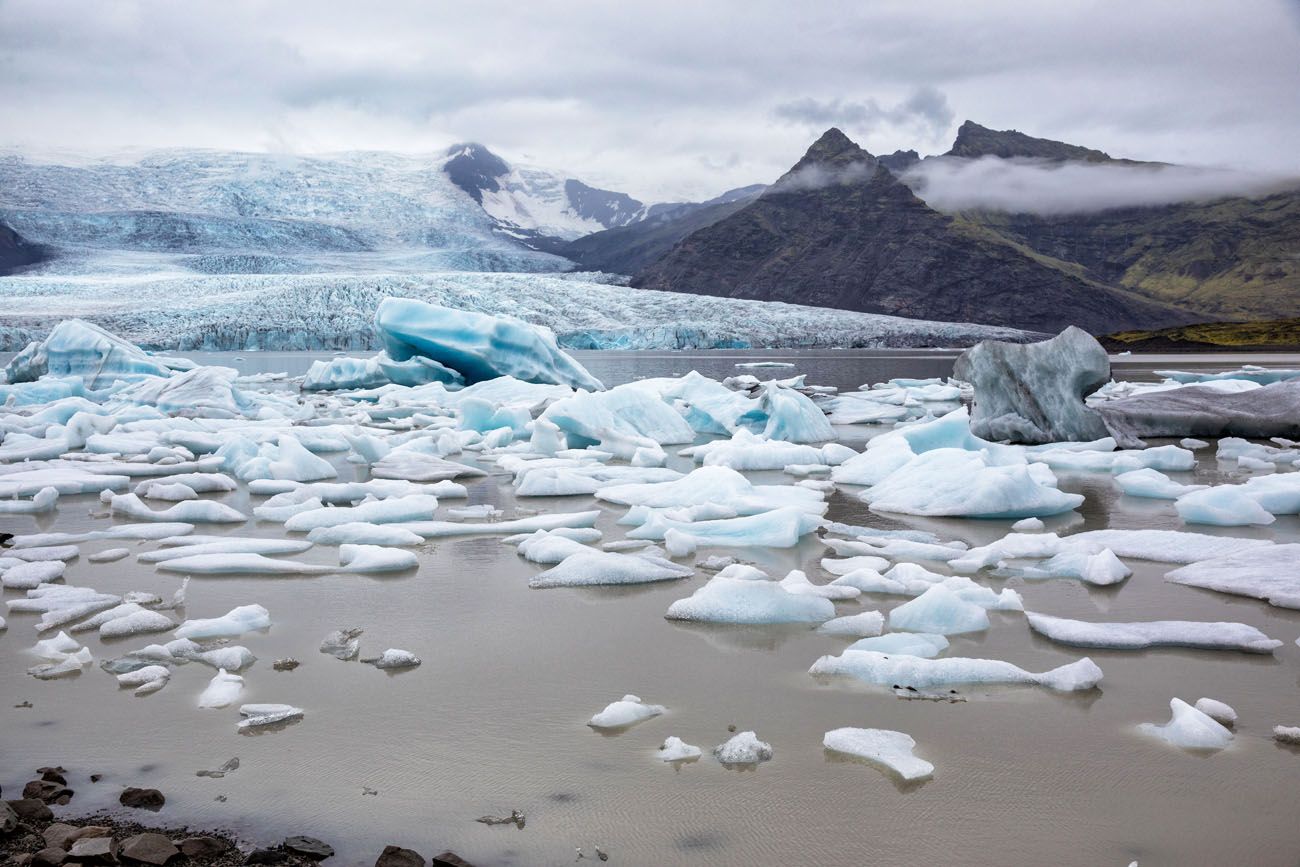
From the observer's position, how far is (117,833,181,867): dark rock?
5.55 ft

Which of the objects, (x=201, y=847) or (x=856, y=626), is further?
(x=856, y=626)

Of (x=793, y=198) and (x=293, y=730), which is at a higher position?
(x=793, y=198)

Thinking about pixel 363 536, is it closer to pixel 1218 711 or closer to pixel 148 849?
pixel 148 849

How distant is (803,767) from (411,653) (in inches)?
52.6

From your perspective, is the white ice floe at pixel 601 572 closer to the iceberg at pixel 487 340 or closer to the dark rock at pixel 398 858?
the dark rock at pixel 398 858

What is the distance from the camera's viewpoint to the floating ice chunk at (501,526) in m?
4.89

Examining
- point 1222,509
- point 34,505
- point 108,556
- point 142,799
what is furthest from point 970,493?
point 34,505

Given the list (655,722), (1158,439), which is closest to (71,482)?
(655,722)

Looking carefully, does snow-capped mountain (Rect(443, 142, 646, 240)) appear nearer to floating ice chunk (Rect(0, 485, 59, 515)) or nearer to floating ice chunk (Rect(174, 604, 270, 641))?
floating ice chunk (Rect(0, 485, 59, 515))

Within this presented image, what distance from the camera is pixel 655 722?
2398 mm

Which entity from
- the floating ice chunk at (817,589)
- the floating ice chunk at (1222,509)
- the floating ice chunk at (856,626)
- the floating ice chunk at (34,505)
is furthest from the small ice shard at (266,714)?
the floating ice chunk at (1222,509)

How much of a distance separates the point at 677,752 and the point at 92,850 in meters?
1.15

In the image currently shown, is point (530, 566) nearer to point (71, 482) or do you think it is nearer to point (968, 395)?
point (71, 482)

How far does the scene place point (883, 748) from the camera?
7.16ft
